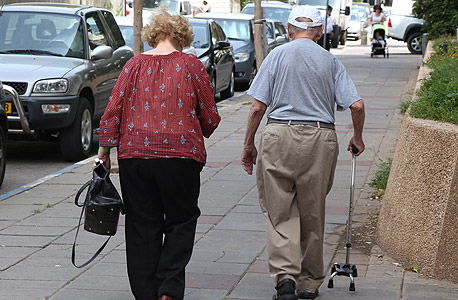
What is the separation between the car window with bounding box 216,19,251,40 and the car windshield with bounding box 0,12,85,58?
985cm

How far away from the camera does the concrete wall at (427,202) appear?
568 centimetres

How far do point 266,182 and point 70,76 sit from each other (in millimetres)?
5817

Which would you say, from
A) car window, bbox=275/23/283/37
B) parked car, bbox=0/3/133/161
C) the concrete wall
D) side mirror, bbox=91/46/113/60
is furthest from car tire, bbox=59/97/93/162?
car window, bbox=275/23/283/37

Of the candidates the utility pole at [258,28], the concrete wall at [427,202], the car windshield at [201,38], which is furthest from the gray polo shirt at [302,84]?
the car windshield at [201,38]

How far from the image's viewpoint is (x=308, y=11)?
17.7 ft

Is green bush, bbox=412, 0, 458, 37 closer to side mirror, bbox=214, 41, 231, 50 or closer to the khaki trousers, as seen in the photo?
side mirror, bbox=214, 41, 231, 50

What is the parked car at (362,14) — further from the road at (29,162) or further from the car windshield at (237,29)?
the road at (29,162)

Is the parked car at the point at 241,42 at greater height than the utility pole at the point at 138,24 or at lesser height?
lesser

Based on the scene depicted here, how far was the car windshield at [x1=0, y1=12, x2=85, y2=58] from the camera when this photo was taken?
37.6 feet

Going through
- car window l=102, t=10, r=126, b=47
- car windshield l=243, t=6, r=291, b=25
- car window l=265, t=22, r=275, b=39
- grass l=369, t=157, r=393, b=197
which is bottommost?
car windshield l=243, t=6, r=291, b=25

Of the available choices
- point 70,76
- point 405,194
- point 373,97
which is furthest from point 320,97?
point 373,97

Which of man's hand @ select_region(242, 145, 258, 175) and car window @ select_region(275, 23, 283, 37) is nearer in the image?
man's hand @ select_region(242, 145, 258, 175)

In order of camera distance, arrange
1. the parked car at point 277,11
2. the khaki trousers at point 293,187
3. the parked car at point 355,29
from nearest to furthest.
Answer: the khaki trousers at point 293,187
the parked car at point 277,11
the parked car at point 355,29

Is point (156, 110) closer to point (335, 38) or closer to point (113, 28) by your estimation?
point (113, 28)
